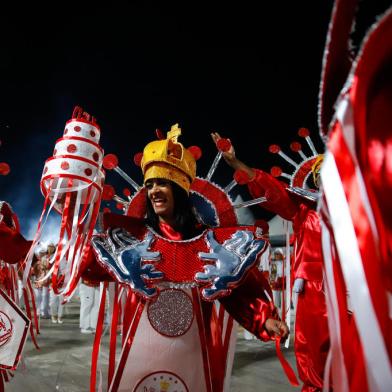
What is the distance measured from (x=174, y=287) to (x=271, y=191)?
94cm

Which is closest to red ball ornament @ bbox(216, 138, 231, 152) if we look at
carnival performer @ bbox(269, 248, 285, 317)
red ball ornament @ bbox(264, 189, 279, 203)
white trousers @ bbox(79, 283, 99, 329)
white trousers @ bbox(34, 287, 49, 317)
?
Result: red ball ornament @ bbox(264, 189, 279, 203)

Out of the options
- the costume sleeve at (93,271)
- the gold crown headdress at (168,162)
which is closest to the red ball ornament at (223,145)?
the gold crown headdress at (168,162)

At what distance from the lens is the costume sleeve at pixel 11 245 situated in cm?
225

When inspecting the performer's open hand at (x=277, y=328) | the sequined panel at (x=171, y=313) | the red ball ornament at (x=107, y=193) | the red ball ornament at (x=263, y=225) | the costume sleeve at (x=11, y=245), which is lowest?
the performer's open hand at (x=277, y=328)

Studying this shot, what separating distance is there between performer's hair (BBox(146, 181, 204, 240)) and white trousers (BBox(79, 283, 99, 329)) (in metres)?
6.13

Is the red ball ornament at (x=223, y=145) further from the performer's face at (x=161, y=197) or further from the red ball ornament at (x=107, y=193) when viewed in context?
the red ball ornament at (x=107, y=193)

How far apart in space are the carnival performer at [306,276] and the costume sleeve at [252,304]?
619 millimetres

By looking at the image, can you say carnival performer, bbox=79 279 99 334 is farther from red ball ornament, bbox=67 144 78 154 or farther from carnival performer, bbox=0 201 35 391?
red ball ornament, bbox=67 144 78 154

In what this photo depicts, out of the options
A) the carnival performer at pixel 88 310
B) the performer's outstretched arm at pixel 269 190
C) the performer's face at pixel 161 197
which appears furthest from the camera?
the carnival performer at pixel 88 310

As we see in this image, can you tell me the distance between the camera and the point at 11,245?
2262 mm

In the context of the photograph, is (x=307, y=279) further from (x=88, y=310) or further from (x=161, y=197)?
(x=88, y=310)

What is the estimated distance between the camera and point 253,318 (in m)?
2.18

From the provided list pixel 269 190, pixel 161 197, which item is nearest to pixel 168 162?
pixel 161 197

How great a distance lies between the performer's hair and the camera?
7.94 ft
